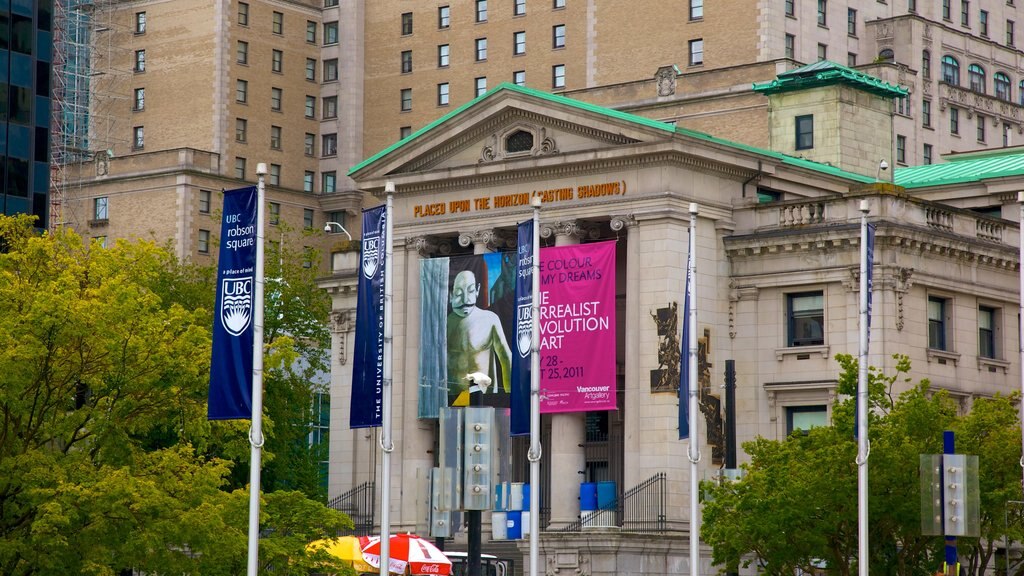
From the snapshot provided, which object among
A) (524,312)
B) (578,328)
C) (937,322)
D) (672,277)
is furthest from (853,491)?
(937,322)

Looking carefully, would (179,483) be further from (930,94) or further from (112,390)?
(930,94)

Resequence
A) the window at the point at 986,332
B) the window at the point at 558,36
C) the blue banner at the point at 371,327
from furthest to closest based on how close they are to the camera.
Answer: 1. the window at the point at 558,36
2. the window at the point at 986,332
3. the blue banner at the point at 371,327

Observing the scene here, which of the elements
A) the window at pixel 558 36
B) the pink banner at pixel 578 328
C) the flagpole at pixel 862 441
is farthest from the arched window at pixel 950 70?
the flagpole at pixel 862 441

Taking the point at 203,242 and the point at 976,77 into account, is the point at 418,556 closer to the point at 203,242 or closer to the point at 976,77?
the point at 203,242

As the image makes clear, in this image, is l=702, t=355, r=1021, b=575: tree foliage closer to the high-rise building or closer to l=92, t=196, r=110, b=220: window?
the high-rise building

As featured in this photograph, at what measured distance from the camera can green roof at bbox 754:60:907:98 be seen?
87.2 meters

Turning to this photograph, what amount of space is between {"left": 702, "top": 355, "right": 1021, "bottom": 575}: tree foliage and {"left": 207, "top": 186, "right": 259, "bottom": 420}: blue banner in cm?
1643

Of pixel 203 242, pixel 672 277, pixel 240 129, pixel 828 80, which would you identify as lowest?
pixel 672 277

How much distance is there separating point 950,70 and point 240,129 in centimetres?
4840

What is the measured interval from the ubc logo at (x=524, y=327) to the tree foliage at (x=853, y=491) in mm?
8137

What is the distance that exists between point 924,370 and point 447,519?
3321cm

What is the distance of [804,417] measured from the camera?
73.6 meters

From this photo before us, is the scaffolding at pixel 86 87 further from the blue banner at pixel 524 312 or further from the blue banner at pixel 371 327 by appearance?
the blue banner at pixel 371 327

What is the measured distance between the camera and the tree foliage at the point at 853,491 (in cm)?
5569
